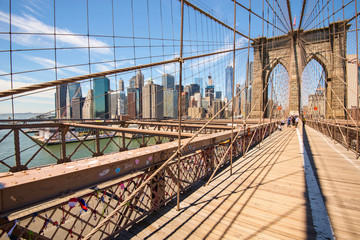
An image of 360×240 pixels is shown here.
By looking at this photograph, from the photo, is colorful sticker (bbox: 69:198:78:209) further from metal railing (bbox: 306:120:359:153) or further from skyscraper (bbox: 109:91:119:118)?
metal railing (bbox: 306:120:359:153)

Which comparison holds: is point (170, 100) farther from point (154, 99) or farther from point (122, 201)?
point (122, 201)

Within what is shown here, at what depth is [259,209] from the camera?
3.45 meters

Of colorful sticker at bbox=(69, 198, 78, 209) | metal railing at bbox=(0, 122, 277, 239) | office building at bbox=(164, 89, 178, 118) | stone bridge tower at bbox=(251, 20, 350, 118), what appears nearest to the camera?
metal railing at bbox=(0, 122, 277, 239)

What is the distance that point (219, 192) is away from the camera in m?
4.18

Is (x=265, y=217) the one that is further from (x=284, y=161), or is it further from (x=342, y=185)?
(x=284, y=161)

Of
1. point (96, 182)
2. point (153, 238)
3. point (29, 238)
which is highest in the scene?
point (96, 182)

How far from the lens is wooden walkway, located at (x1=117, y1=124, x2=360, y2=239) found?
279 cm

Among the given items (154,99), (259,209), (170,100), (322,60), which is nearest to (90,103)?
(259,209)

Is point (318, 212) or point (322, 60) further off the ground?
point (322, 60)


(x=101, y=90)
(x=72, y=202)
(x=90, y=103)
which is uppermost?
(x=101, y=90)

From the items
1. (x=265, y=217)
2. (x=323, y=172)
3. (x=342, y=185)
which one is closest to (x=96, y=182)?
(x=265, y=217)

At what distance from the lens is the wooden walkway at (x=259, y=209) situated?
9.17ft

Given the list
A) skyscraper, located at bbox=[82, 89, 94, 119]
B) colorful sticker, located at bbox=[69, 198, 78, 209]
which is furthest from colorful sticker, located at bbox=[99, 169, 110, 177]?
skyscraper, located at bbox=[82, 89, 94, 119]

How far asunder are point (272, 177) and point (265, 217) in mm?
2241
